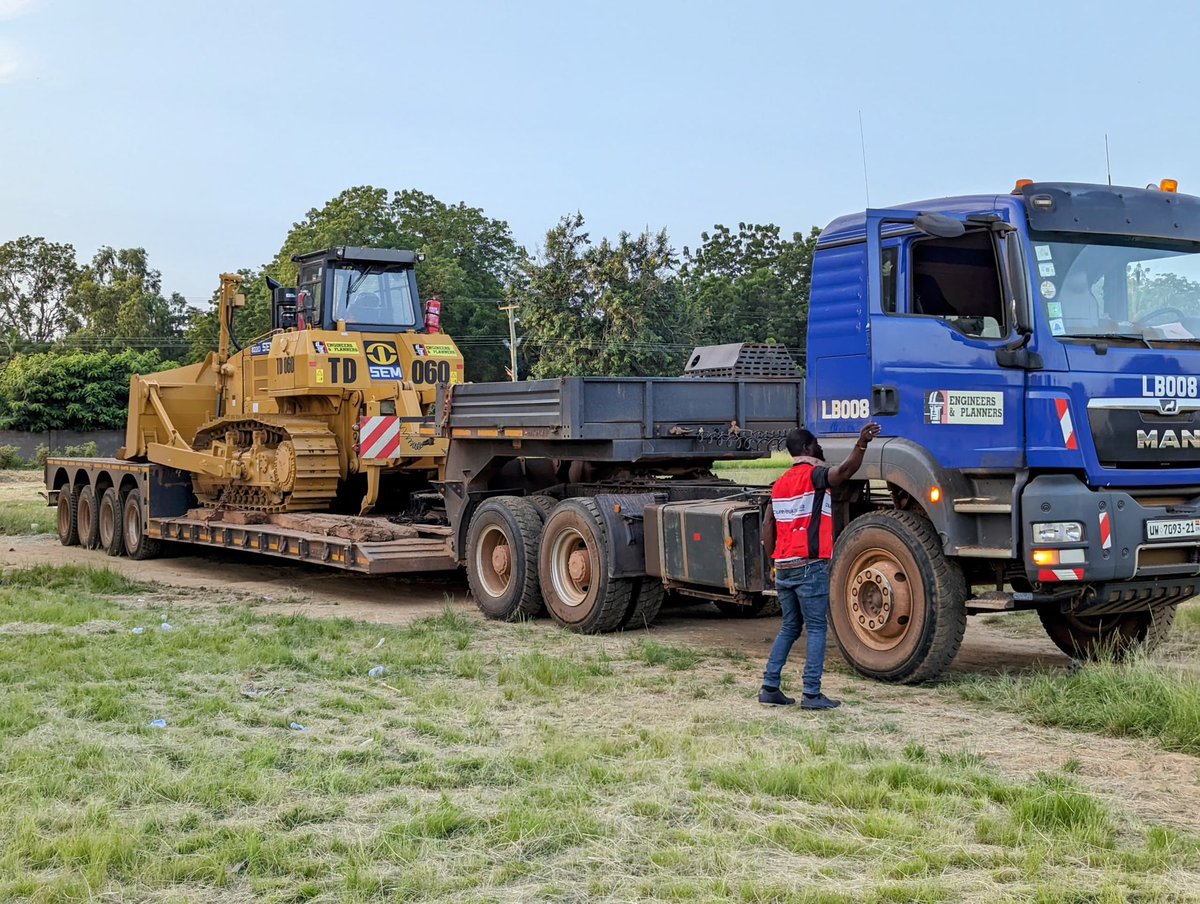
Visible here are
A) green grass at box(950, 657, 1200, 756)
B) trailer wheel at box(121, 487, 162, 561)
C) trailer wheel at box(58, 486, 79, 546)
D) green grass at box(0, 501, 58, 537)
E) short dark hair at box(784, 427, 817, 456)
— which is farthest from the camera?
green grass at box(0, 501, 58, 537)

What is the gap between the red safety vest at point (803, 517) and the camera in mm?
8008

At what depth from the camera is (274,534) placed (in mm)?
14750

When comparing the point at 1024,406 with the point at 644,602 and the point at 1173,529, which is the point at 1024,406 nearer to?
the point at 1173,529

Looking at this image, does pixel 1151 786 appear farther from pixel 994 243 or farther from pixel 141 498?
pixel 141 498

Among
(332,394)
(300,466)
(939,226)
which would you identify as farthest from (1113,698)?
(332,394)

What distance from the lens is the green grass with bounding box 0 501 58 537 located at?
23.4 m

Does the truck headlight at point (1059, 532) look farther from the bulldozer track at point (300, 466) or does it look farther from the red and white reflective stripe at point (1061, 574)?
the bulldozer track at point (300, 466)

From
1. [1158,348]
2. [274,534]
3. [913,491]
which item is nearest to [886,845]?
[913,491]

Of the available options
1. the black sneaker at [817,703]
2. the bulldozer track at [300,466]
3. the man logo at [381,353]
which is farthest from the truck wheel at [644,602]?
the man logo at [381,353]

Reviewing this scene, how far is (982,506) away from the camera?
820cm

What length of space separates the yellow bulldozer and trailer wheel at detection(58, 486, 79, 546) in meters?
3.66

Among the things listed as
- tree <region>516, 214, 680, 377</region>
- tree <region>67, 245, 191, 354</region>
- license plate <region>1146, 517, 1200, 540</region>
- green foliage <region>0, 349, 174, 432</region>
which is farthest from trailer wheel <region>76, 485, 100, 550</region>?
tree <region>67, 245, 191, 354</region>

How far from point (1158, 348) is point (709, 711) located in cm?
356

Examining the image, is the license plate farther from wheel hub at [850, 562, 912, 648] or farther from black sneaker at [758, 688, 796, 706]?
black sneaker at [758, 688, 796, 706]
